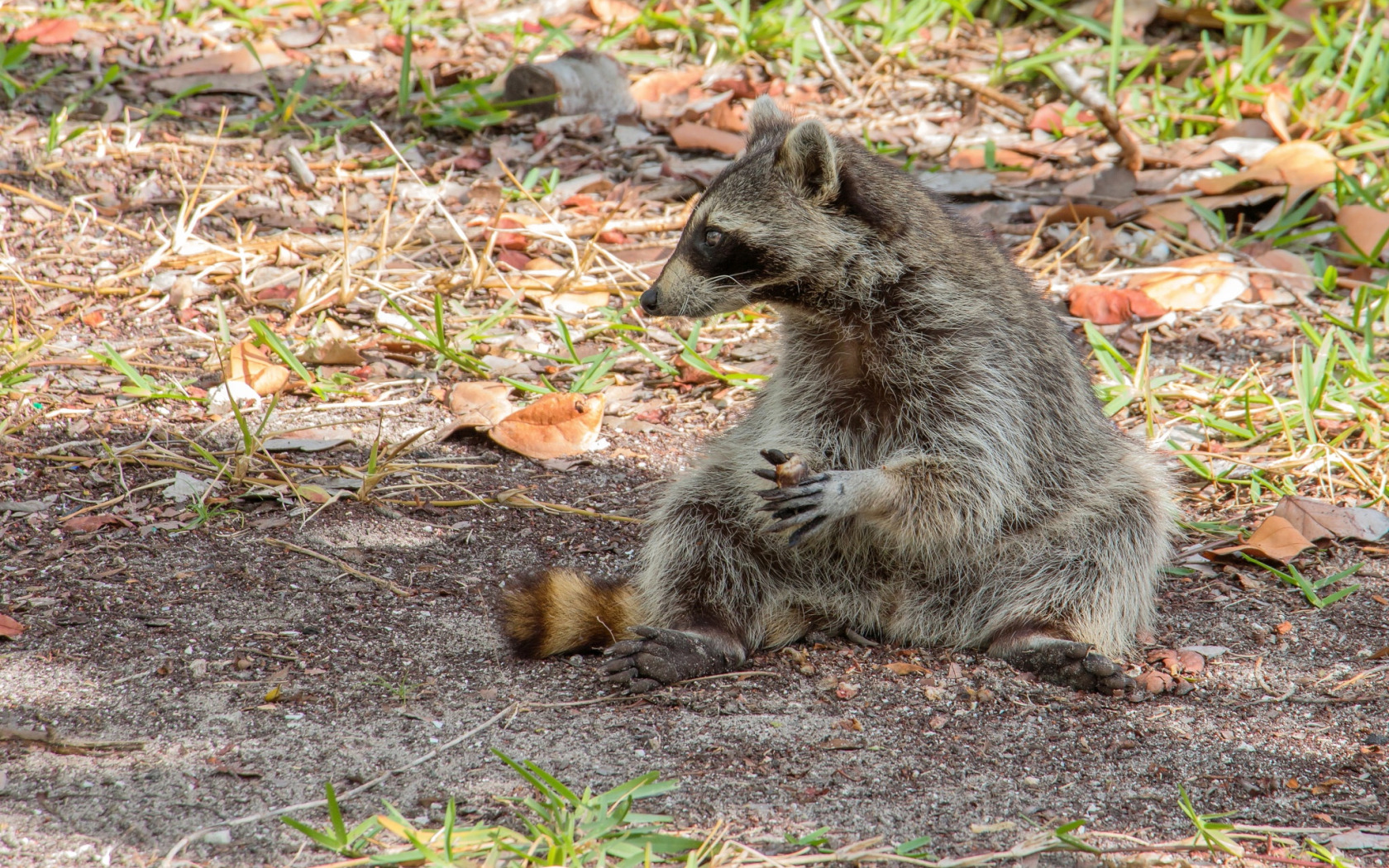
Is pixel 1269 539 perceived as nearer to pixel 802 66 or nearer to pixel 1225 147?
pixel 1225 147

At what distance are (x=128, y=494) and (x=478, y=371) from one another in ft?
4.47

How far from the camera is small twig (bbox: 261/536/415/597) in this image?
3498 mm

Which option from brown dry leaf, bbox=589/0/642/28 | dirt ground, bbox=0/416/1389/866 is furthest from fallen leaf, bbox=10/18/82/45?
dirt ground, bbox=0/416/1389/866

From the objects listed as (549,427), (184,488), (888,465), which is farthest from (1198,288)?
(184,488)

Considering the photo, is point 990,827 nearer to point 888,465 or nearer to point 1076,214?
point 888,465

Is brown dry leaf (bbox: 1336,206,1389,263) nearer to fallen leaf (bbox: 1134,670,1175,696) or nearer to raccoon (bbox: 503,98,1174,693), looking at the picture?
raccoon (bbox: 503,98,1174,693)

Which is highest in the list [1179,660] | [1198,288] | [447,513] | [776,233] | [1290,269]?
[776,233]

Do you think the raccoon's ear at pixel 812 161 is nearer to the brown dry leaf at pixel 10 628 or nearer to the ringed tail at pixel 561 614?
the ringed tail at pixel 561 614

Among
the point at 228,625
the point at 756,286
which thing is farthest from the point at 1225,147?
the point at 228,625

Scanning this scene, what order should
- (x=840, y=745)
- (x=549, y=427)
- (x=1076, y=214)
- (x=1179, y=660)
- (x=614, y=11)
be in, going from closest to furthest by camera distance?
(x=840, y=745), (x=1179, y=660), (x=549, y=427), (x=1076, y=214), (x=614, y=11)

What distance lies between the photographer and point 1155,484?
367 cm

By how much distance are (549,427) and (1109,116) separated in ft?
10.9

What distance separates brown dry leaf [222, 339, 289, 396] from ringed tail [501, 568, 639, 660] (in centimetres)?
167

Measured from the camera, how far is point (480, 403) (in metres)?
4.51
